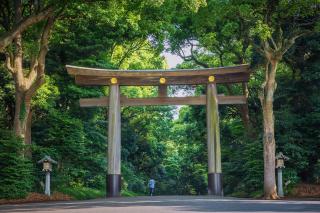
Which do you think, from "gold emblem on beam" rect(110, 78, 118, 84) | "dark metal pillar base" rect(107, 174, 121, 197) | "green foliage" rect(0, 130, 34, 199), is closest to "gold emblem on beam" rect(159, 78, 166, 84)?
"gold emblem on beam" rect(110, 78, 118, 84)

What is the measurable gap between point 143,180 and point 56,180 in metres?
16.1

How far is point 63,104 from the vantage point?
25.3 meters

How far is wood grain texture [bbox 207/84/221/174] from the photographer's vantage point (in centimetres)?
1942

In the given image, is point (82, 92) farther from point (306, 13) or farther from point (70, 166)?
point (306, 13)

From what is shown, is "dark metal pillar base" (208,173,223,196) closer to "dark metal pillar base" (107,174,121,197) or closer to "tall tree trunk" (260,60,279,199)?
"tall tree trunk" (260,60,279,199)

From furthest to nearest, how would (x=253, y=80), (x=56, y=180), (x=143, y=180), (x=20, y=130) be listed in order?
(x=143, y=180) → (x=253, y=80) → (x=56, y=180) → (x=20, y=130)

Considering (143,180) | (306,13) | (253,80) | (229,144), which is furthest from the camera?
(143,180)

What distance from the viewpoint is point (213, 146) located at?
19578 millimetres

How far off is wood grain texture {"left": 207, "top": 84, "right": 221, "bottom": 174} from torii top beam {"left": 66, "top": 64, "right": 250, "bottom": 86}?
0.62 meters

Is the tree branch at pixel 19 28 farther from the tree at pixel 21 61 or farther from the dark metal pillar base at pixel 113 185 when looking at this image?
the dark metal pillar base at pixel 113 185

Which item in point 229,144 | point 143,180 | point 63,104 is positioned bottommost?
point 143,180

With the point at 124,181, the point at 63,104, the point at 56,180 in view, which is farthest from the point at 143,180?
the point at 56,180

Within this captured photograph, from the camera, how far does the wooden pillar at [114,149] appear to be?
754 inches

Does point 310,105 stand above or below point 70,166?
above
